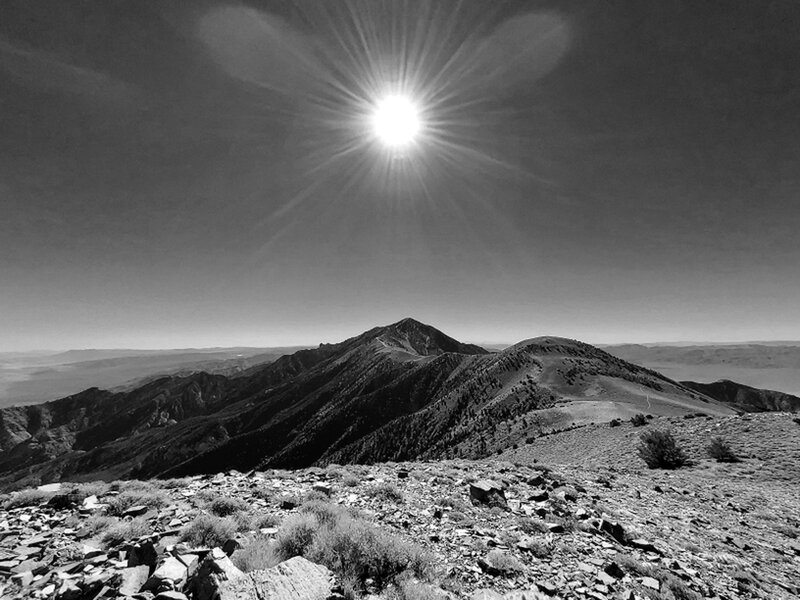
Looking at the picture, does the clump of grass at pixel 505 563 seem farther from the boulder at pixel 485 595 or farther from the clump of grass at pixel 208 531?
the clump of grass at pixel 208 531

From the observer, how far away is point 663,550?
8477 millimetres

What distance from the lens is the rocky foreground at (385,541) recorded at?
5430 millimetres

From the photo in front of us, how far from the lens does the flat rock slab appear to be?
4785mm

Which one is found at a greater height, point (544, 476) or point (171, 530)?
point (171, 530)

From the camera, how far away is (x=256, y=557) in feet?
19.4

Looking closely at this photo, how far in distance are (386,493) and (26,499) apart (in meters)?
→ 9.81

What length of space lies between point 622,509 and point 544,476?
342cm

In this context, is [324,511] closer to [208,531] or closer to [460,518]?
[208,531]

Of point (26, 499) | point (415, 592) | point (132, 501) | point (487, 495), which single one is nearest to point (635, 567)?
point (487, 495)

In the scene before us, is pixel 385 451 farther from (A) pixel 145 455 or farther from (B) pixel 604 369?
(A) pixel 145 455

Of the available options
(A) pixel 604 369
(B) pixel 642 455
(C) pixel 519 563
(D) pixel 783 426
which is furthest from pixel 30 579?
(A) pixel 604 369

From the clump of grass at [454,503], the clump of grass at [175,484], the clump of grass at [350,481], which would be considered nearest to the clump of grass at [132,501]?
the clump of grass at [175,484]

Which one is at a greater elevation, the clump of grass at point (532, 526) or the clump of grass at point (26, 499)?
the clump of grass at point (26, 499)

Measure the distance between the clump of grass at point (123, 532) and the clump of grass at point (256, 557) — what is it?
2.61 meters
